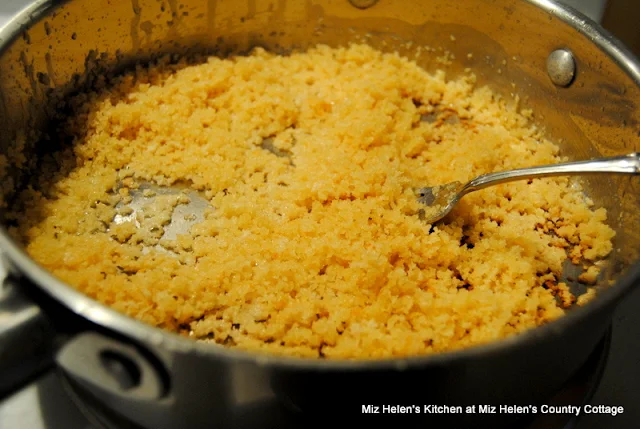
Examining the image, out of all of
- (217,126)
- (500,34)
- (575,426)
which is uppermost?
(500,34)

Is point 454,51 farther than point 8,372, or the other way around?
point 454,51

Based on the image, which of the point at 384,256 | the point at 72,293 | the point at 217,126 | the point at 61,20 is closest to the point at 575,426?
the point at 384,256

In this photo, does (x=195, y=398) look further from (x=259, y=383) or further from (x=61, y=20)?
(x=61, y=20)

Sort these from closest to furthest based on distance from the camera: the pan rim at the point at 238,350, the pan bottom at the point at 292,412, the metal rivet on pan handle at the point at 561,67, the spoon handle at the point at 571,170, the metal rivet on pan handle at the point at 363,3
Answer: the pan rim at the point at 238,350 → the pan bottom at the point at 292,412 → the spoon handle at the point at 571,170 → the metal rivet on pan handle at the point at 561,67 → the metal rivet on pan handle at the point at 363,3

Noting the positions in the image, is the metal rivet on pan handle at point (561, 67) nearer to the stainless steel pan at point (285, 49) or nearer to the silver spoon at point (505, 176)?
the stainless steel pan at point (285, 49)

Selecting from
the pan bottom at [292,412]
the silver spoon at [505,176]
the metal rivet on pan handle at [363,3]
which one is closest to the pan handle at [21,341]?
the pan bottom at [292,412]

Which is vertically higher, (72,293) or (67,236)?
(72,293)
